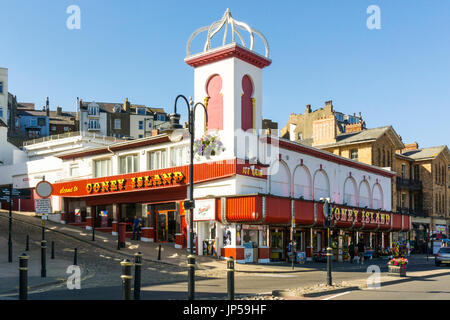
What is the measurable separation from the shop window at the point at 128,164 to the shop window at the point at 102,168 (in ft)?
5.08

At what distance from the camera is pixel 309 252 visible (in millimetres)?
38375

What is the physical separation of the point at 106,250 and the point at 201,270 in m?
6.60

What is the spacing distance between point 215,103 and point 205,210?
683 cm

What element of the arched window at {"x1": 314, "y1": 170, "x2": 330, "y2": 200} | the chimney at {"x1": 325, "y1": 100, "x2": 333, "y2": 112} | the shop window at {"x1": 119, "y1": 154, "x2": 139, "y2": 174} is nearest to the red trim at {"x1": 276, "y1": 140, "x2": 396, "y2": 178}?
the arched window at {"x1": 314, "y1": 170, "x2": 330, "y2": 200}

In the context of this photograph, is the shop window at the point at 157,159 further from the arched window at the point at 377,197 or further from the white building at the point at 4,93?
the white building at the point at 4,93

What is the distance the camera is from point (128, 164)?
4053cm

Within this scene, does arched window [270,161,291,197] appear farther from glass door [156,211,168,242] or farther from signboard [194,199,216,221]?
glass door [156,211,168,242]

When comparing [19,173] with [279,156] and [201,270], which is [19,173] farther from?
[201,270]

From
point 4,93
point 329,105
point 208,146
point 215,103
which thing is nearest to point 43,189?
point 208,146

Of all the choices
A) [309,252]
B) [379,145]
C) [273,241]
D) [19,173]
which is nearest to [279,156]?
[273,241]

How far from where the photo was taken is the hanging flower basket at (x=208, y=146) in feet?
109

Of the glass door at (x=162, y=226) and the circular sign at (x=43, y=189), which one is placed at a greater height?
the circular sign at (x=43, y=189)

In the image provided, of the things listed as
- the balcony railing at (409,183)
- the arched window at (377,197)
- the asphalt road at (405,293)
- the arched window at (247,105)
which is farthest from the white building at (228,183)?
the balcony railing at (409,183)

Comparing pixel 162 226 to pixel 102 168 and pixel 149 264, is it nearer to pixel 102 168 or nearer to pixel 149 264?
pixel 102 168
